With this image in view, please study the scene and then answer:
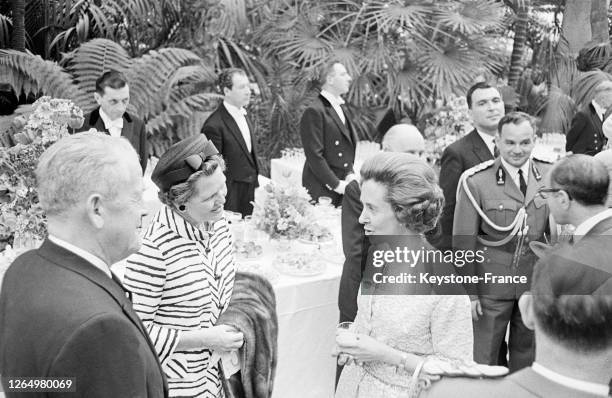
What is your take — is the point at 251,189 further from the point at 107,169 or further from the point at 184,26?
the point at 184,26

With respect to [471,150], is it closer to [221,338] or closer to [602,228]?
[602,228]

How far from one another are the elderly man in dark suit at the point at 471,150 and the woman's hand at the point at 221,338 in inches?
55.6

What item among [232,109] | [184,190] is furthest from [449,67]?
[184,190]

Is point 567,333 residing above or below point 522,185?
below

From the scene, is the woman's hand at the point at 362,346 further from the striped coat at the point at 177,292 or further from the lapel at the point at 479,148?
the lapel at the point at 479,148

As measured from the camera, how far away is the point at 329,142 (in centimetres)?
477

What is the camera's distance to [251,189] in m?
4.93

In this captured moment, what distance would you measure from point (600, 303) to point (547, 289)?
0.08 metres

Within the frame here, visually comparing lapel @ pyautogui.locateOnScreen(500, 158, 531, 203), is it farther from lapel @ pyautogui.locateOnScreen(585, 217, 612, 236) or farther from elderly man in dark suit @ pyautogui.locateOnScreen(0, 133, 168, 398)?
elderly man in dark suit @ pyautogui.locateOnScreen(0, 133, 168, 398)

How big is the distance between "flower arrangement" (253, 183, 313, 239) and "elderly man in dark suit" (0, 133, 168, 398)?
82.5 inches

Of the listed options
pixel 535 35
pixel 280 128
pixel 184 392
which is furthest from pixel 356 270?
pixel 535 35

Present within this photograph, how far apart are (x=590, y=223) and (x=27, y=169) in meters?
2.25

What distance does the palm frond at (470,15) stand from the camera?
7489 mm

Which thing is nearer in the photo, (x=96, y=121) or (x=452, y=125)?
(x=96, y=121)
